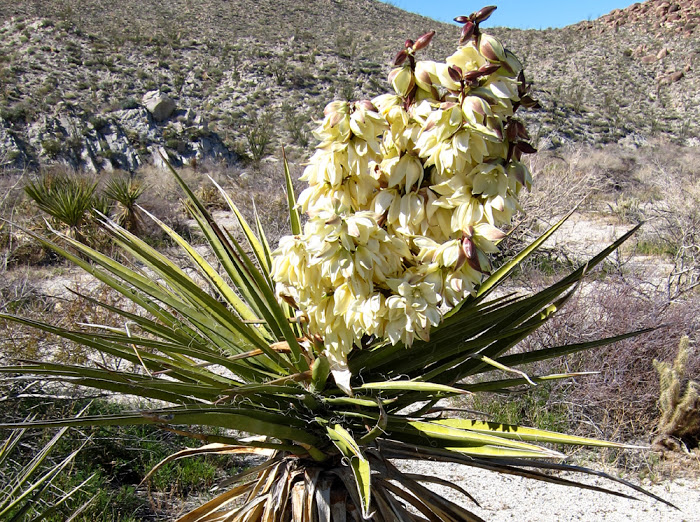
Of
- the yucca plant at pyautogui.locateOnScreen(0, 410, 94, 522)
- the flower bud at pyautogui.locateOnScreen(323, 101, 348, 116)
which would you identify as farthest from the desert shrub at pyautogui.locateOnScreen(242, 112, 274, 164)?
the flower bud at pyautogui.locateOnScreen(323, 101, 348, 116)

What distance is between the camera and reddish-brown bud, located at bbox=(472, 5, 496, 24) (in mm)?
1101

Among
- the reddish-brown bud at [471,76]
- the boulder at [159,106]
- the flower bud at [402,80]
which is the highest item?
the boulder at [159,106]

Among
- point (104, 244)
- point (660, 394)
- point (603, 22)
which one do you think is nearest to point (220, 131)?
point (104, 244)

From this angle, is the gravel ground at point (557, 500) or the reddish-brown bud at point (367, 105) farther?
the gravel ground at point (557, 500)

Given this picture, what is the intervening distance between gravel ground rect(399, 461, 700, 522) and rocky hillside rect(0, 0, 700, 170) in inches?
541

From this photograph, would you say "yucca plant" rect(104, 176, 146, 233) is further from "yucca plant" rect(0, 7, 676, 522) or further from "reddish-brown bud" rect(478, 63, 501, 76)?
"reddish-brown bud" rect(478, 63, 501, 76)

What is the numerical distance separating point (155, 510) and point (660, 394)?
138 inches

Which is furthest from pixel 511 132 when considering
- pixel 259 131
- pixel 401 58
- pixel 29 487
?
pixel 259 131

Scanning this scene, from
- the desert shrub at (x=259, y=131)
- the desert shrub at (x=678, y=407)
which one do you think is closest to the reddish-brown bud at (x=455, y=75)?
the desert shrub at (x=678, y=407)

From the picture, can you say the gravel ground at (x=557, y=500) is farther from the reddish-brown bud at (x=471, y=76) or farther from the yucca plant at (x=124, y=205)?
the yucca plant at (x=124, y=205)

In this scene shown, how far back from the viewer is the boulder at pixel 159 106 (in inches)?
818

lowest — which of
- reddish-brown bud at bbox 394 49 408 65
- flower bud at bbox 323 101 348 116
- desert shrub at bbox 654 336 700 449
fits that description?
desert shrub at bbox 654 336 700 449

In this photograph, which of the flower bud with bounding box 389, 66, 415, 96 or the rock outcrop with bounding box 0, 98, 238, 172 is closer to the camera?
the flower bud with bounding box 389, 66, 415, 96

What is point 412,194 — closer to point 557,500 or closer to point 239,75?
point 557,500
